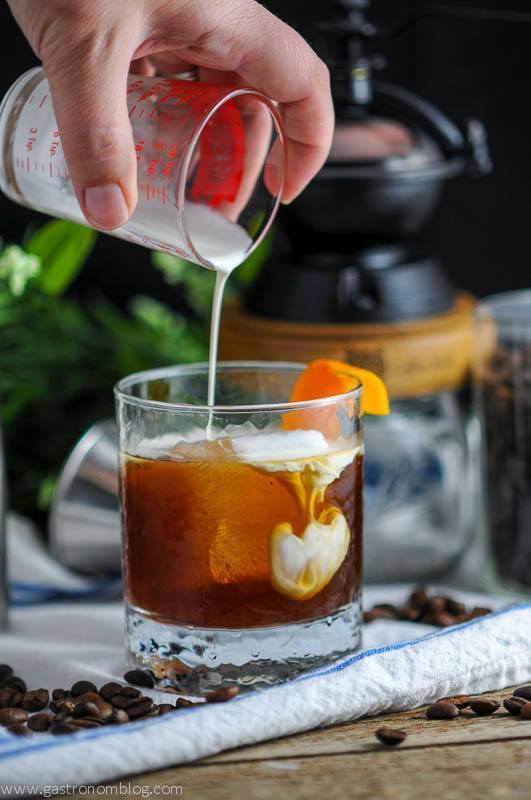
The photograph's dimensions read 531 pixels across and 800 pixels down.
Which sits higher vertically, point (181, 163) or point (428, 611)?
point (181, 163)

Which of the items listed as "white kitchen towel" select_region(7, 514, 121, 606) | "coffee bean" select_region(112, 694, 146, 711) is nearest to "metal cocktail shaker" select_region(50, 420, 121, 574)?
"white kitchen towel" select_region(7, 514, 121, 606)

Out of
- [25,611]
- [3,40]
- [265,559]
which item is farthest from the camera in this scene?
[3,40]

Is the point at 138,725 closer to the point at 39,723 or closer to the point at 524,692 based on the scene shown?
the point at 39,723

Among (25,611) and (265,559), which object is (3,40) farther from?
(265,559)

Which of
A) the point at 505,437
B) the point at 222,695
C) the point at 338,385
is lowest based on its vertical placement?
the point at 222,695

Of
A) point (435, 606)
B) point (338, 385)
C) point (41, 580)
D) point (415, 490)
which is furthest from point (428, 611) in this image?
point (41, 580)

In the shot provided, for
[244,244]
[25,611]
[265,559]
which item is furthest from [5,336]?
[265,559]

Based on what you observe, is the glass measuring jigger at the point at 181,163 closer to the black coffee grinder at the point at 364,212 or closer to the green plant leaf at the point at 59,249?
the black coffee grinder at the point at 364,212
